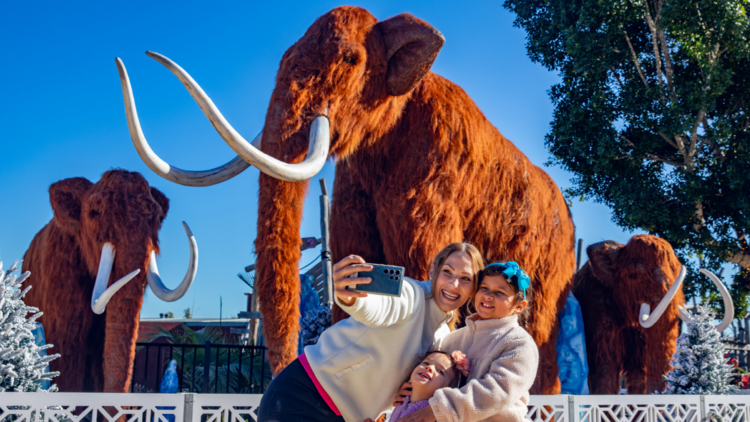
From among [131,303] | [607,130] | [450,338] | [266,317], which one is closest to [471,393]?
[450,338]

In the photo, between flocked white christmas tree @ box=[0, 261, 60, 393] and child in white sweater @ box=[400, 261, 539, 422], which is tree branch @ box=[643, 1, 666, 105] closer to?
child in white sweater @ box=[400, 261, 539, 422]

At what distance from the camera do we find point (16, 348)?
116 inches

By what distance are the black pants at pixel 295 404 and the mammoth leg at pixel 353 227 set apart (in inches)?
31.6

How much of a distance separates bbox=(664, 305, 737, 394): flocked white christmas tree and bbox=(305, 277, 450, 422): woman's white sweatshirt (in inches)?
140

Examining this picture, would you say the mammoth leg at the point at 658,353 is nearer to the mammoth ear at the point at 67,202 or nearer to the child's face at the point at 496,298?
the child's face at the point at 496,298

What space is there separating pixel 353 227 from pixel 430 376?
1.06 metres

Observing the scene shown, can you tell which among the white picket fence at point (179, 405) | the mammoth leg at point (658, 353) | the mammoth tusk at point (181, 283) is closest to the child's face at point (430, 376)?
the white picket fence at point (179, 405)

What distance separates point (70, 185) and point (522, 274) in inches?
174

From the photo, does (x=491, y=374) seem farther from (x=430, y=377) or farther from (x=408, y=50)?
(x=408, y=50)

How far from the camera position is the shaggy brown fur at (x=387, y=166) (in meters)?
2.09

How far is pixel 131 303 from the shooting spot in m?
4.46

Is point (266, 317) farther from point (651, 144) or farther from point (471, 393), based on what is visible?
point (651, 144)

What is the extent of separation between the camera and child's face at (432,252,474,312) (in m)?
1.81

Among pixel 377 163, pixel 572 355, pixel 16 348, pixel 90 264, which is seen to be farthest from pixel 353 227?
pixel 90 264
